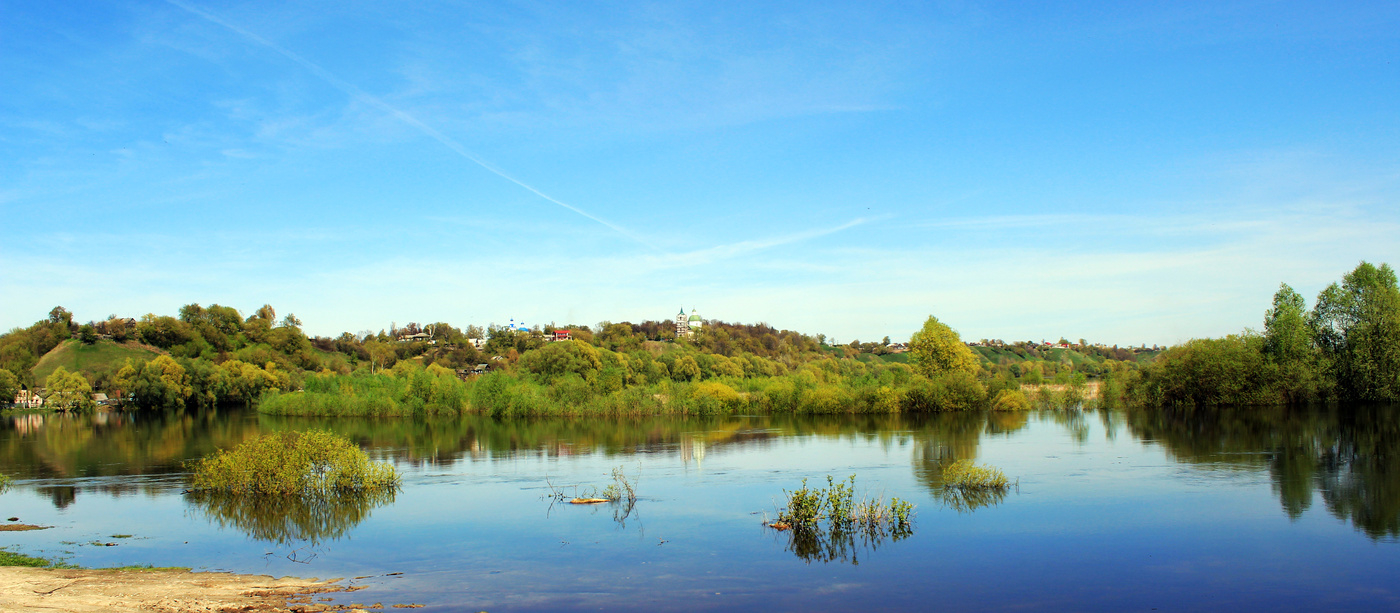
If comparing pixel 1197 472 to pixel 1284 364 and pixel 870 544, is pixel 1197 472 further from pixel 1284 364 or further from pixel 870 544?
pixel 1284 364

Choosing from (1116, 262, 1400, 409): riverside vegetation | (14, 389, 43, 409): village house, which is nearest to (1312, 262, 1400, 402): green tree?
(1116, 262, 1400, 409): riverside vegetation

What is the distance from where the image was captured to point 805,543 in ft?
55.7

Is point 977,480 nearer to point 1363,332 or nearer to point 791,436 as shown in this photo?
point 791,436

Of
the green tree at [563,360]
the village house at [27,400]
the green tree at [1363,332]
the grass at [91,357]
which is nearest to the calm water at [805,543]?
the green tree at [1363,332]

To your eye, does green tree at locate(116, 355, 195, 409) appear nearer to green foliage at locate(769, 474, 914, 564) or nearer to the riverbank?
the riverbank

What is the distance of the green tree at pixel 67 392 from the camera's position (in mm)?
87875

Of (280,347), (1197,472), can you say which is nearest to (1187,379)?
(1197,472)

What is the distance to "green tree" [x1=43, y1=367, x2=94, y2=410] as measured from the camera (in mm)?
87875

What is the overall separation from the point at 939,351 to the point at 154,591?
59.9 metres

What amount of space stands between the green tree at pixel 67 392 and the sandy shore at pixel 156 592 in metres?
93.1

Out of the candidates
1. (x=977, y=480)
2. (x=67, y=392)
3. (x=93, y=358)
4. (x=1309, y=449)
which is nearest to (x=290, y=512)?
(x=977, y=480)

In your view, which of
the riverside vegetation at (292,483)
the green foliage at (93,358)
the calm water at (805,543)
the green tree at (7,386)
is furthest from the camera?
the green foliage at (93,358)

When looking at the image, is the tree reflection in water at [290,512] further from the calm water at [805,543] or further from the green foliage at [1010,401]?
the green foliage at [1010,401]

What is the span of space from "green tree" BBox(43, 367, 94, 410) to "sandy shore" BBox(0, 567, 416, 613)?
3666 inches
